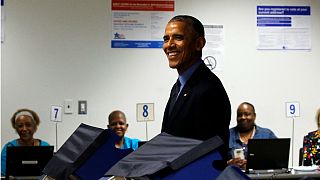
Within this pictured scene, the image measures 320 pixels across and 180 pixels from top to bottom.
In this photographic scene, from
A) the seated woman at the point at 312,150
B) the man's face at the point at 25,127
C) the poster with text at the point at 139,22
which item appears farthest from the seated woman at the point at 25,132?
the seated woman at the point at 312,150

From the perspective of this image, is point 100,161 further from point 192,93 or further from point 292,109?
point 292,109

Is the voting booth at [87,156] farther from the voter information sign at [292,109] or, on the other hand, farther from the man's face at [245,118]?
the voter information sign at [292,109]

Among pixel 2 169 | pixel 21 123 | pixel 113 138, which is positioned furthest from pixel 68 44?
pixel 113 138

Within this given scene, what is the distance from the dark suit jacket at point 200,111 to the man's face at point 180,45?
0.06 metres

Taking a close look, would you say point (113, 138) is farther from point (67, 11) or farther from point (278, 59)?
point (278, 59)

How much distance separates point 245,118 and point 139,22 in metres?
1.59

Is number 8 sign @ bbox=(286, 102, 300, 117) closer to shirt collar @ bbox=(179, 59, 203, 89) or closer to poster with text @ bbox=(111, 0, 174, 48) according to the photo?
poster with text @ bbox=(111, 0, 174, 48)

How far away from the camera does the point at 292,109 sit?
620 cm

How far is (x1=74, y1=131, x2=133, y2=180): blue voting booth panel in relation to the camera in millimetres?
1650

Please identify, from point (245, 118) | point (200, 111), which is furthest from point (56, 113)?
point (200, 111)

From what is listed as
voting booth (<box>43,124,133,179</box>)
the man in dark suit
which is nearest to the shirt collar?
the man in dark suit

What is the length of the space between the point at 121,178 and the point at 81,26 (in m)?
4.77

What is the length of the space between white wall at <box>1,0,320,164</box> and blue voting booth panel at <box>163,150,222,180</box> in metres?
4.71

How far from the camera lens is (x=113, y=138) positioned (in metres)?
1.68
